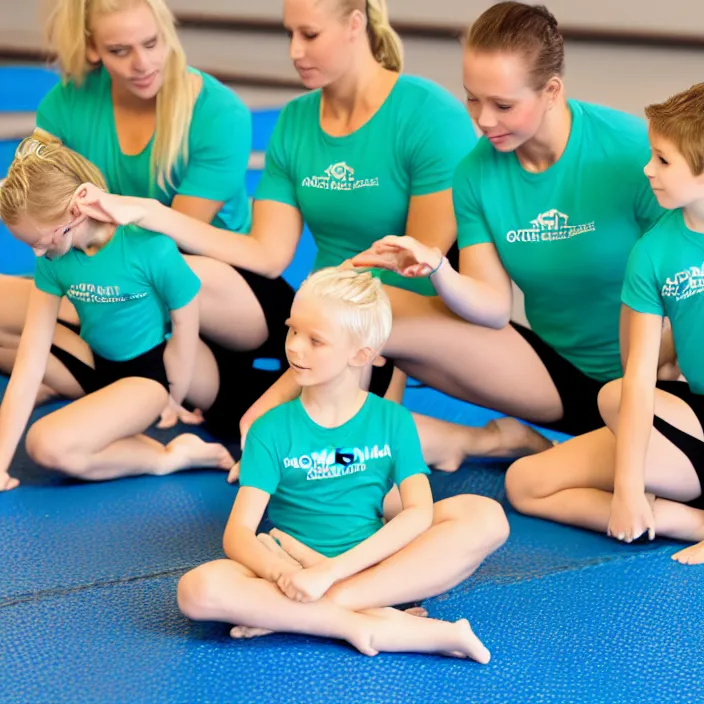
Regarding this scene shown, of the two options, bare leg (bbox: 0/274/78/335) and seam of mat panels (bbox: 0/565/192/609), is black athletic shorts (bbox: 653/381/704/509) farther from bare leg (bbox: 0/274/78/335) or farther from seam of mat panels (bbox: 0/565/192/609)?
bare leg (bbox: 0/274/78/335)

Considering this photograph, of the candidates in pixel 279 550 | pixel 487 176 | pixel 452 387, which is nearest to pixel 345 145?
pixel 487 176

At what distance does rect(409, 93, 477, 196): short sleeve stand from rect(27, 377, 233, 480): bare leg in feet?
2.25

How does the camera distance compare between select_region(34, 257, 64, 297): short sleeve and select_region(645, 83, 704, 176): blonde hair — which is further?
select_region(34, 257, 64, 297): short sleeve

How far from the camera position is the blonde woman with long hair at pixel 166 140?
239cm

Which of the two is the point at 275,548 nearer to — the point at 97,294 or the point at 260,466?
the point at 260,466

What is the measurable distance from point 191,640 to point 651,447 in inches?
33.3

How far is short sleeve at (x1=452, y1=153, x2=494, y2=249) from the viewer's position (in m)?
2.16

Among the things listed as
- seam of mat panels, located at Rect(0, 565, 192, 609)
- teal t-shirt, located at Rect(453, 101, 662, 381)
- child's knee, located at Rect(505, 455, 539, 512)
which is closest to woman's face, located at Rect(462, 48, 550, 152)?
teal t-shirt, located at Rect(453, 101, 662, 381)

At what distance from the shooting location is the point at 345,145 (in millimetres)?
2338

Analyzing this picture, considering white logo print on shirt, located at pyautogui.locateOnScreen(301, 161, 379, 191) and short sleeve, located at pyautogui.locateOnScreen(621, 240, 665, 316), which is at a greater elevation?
white logo print on shirt, located at pyautogui.locateOnScreen(301, 161, 379, 191)

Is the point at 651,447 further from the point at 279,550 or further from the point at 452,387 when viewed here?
the point at 279,550

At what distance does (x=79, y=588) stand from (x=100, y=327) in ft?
2.16

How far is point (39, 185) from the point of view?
209cm

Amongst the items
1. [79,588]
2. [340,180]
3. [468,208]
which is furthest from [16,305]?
[468,208]
